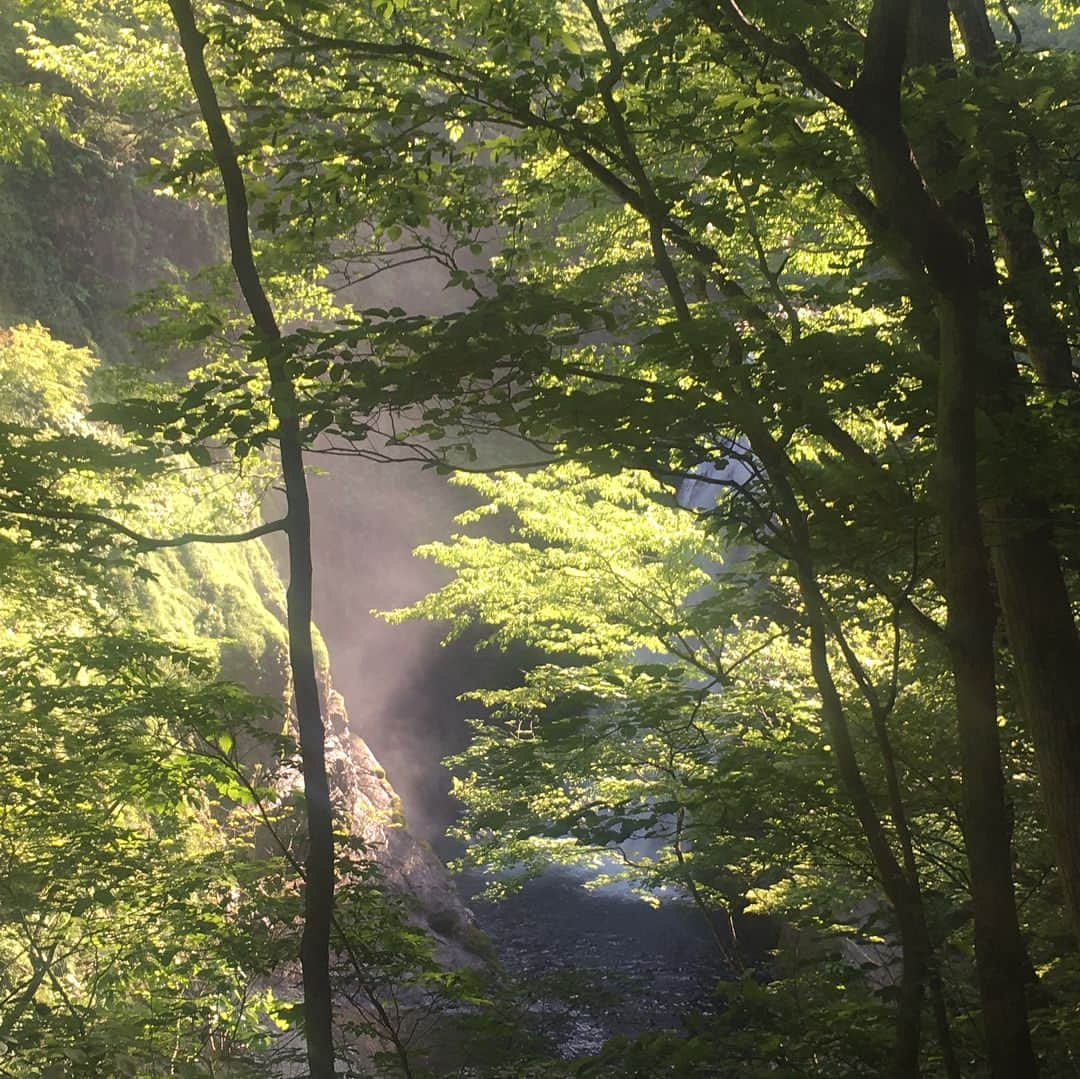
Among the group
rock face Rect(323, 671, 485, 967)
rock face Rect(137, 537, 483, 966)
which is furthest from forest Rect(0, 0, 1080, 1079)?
rock face Rect(323, 671, 485, 967)

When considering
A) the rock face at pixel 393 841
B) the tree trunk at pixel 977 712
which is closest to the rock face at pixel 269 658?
the rock face at pixel 393 841

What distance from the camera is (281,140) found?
351cm

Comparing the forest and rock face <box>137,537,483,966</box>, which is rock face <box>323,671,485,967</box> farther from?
the forest

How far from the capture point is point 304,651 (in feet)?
10.5

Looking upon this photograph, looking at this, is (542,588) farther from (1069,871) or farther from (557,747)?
(1069,871)

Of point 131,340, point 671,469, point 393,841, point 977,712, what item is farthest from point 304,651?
point 131,340

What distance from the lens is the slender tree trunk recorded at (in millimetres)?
3031

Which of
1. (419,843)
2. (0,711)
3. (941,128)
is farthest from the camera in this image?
(419,843)

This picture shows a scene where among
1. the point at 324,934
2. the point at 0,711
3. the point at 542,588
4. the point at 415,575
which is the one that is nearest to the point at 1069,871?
the point at 324,934

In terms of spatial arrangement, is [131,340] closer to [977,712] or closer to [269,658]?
[269,658]

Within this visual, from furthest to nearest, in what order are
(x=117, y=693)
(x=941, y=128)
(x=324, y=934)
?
1. (x=117, y=693)
2. (x=941, y=128)
3. (x=324, y=934)

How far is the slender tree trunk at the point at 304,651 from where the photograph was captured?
9.95 ft

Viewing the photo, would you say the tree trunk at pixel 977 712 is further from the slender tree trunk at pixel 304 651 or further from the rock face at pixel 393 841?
the rock face at pixel 393 841

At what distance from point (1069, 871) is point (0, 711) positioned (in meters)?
5.33
